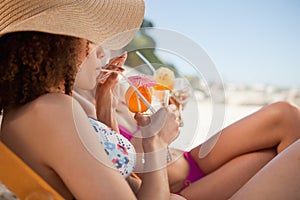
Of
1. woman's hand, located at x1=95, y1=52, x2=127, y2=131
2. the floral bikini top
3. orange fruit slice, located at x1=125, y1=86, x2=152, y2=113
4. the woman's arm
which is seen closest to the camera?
the woman's arm

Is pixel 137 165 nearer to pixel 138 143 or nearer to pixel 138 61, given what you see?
pixel 138 143

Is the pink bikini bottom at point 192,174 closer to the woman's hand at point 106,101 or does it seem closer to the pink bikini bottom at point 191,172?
the pink bikini bottom at point 191,172

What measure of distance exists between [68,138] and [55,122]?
0.14ft

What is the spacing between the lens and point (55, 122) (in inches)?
40.5

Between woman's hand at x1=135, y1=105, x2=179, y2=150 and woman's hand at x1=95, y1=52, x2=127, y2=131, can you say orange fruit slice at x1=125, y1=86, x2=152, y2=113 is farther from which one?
woman's hand at x1=95, y1=52, x2=127, y2=131

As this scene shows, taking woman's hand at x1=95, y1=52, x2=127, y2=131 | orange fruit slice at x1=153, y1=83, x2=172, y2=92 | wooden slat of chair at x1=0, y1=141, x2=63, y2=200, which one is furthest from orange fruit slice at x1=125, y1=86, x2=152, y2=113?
wooden slat of chair at x1=0, y1=141, x2=63, y2=200

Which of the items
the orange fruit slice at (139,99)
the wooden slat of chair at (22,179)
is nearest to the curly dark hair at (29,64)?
the wooden slat of chair at (22,179)

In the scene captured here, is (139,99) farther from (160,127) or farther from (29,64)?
(29,64)

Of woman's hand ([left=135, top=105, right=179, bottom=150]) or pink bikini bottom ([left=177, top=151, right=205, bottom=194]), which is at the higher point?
woman's hand ([left=135, top=105, right=179, bottom=150])

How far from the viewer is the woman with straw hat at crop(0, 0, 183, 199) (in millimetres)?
1030

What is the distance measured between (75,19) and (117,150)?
0.32m

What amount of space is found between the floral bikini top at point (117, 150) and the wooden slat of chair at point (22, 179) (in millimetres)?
209

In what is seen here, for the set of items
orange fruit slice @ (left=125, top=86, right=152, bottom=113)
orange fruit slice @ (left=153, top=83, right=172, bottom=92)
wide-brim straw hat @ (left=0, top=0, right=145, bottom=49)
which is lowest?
orange fruit slice @ (left=125, top=86, right=152, bottom=113)

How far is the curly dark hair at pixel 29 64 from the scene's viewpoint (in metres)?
1.11
